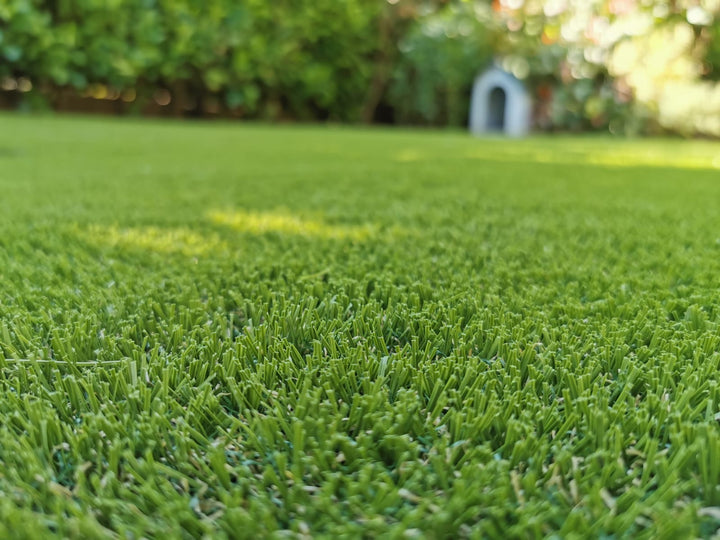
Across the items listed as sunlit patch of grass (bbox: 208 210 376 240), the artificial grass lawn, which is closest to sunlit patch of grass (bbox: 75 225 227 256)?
the artificial grass lawn

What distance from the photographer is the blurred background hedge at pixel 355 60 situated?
25.4 ft

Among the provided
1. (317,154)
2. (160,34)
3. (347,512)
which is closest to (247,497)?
(347,512)

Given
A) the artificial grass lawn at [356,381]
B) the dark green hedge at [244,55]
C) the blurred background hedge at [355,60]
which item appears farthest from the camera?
the blurred background hedge at [355,60]

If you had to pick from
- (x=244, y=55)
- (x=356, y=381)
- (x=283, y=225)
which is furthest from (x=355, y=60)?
(x=356, y=381)

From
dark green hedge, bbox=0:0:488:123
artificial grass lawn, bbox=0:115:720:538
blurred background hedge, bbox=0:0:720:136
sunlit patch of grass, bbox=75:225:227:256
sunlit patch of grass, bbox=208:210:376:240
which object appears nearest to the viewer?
artificial grass lawn, bbox=0:115:720:538

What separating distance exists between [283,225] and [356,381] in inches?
35.8

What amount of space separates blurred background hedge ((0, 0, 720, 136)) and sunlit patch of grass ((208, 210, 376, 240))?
6940mm

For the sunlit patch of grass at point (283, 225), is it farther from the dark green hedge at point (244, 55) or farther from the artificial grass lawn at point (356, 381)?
the dark green hedge at point (244, 55)

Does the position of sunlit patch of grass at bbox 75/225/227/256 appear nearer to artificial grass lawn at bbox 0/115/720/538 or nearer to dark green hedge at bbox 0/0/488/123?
artificial grass lawn at bbox 0/115/720/538

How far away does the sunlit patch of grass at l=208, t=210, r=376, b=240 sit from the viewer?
1.40 meters

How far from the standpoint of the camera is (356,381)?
2.06 feet

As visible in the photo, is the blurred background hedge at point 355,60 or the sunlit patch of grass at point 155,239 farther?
the blurred background hedge at point 355,60

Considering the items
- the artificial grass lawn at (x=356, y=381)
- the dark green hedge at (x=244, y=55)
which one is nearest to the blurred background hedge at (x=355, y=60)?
the dark green hedge at (x=244, y=55)

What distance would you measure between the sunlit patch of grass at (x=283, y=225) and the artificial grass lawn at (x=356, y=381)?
0.05ft
